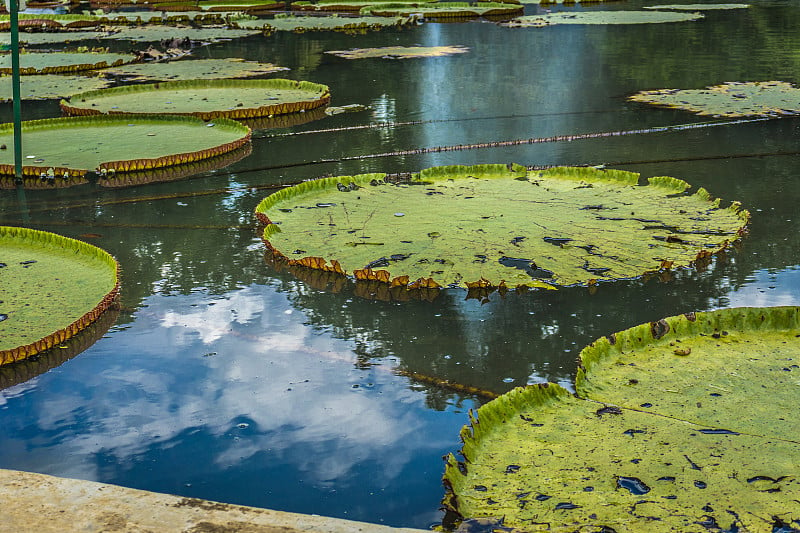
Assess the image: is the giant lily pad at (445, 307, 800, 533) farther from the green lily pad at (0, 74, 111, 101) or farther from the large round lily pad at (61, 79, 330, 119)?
the green lily pad at (0, 74, 111, 101)

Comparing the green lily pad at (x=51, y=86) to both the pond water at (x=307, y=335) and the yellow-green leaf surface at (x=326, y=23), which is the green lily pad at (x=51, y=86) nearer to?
the pond water at (x=307, y=335)

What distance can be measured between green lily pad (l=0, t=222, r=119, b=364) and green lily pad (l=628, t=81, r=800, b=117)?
3.71 metres

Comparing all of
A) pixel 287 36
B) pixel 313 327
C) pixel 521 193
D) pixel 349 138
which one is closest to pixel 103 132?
pixel 349 138

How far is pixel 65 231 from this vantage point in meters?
3.41

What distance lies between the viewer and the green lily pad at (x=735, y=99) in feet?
17.1

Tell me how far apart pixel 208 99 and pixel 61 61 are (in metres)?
3.36

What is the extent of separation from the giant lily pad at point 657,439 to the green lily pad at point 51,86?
544 centimetres

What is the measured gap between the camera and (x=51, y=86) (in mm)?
6984

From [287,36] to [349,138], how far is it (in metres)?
6.30

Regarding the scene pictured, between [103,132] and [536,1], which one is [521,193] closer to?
[103,132]

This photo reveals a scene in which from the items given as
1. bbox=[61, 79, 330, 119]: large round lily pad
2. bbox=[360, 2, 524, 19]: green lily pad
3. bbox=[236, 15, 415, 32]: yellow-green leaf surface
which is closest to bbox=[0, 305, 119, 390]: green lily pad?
bbox=[61, 79, 330, 119]: large round lily pad

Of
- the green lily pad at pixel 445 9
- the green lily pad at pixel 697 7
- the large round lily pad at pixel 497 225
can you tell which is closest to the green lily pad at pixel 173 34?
the green lily pad at pixel 445 9

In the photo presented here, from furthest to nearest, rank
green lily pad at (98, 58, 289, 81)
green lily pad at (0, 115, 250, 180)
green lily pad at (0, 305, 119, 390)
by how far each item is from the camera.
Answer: green lily pad at (98, 58, 289, 81), green lily pad at (0, 115, 250, 180), green lily pad at (0, 305, 119, 390)

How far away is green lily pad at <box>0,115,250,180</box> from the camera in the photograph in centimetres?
425
